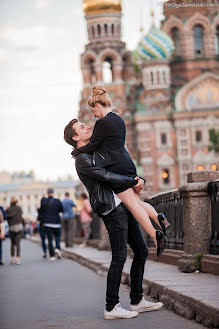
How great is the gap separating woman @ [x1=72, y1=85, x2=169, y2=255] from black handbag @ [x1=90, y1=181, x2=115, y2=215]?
79mm

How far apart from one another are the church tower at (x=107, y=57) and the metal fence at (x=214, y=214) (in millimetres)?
66357

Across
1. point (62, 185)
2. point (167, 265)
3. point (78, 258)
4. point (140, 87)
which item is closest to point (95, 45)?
point (140, 87)

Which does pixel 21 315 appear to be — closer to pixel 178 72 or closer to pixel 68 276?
pixel 68 276

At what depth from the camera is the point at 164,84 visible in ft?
250

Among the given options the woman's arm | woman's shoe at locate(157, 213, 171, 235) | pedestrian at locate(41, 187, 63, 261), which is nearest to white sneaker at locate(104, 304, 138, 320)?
woman's shoe at locate(157, 213, 171, 235)

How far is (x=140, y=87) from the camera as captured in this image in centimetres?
7969

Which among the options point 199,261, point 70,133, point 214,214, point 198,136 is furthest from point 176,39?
point 70,133

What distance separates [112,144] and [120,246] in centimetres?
89

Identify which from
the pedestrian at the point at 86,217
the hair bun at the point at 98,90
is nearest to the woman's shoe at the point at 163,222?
the hair bun at the point at 98,90

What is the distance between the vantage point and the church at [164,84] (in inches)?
2968

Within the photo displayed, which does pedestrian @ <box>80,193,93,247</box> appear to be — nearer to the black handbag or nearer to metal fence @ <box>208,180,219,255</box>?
metal fence @ <box>208,180,219,255</box>

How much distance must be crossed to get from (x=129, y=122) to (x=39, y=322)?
70.9 meters

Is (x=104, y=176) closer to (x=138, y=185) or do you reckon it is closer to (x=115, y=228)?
(x=138, y=185)

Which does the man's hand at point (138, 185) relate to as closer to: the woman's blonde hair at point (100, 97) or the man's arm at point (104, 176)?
the man's arm at point (104, 176)
